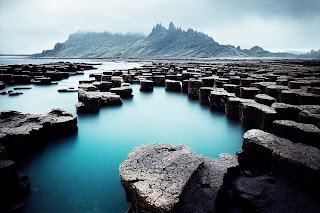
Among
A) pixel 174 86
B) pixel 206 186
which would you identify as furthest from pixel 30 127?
pixel 174 86

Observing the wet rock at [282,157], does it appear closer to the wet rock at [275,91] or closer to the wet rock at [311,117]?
the wet rock at [311,117]

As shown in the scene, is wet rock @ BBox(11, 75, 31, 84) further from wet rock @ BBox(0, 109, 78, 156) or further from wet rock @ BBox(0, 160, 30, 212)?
wet rock @ BBox(0, 160, 30, 212)

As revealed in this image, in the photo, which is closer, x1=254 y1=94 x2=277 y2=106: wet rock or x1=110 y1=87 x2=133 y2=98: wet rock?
x1=254 y1=94 x2=277 y2=106: wet rock

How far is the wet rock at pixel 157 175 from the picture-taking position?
5.14ft

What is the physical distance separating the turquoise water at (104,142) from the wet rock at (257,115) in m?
0.26

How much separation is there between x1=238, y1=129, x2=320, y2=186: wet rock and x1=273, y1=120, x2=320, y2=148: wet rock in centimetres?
33

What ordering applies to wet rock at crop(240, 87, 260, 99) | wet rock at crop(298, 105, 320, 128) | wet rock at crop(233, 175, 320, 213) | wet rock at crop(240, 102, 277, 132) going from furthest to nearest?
wet rock at crop(240, 87, 260, 99)
wet rock at crop(240, 102, 277, 132)
wet rock at crop(298, 105, 320, 128)
wet rock at crop(233, 175, 320, 213)

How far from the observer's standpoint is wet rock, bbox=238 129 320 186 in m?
2.10

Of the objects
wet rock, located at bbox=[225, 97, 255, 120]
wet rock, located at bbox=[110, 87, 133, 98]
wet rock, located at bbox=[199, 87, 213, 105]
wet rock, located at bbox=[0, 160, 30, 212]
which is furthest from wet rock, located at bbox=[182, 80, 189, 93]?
wet rock, located at bbox=[0, 160, 30, 212]

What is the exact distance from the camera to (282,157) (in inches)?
90.1

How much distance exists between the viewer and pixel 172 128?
14.5 feet

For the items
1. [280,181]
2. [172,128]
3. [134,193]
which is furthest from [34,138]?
[280,181]

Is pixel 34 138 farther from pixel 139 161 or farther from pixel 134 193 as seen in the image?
pixel 134 193

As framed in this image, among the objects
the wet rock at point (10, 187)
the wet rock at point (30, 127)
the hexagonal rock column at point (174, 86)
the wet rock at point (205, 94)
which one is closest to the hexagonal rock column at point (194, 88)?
the wet rock at point (205, 94)
